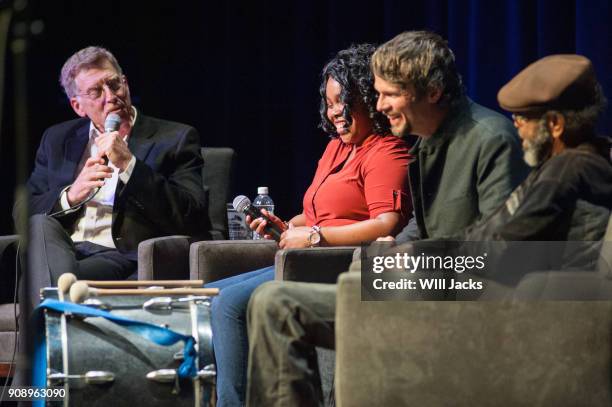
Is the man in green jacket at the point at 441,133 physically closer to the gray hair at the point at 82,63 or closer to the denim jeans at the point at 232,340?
the denim jeans at the point at 232,340

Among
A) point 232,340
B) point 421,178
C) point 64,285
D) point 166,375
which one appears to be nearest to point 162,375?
point 166,375

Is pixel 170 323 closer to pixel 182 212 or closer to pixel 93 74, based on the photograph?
pixel 182 212

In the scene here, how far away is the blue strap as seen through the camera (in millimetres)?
2166

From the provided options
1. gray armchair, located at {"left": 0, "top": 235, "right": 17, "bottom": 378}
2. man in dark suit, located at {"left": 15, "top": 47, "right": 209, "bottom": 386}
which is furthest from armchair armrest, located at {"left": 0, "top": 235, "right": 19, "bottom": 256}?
man in dark suit, located at {"left": 15, "top": 47, "right": 209, "bottom": 386}

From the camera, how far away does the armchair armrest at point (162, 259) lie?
3168 millimetres

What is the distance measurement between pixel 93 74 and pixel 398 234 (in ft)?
4.36

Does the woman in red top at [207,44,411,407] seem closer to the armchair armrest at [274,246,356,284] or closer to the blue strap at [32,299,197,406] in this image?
the armchair armrest at [274,246,356,284]

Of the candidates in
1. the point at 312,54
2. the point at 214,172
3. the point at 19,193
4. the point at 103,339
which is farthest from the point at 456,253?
the point at 312,54

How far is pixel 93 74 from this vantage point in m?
3.51

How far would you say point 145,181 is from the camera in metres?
3.34

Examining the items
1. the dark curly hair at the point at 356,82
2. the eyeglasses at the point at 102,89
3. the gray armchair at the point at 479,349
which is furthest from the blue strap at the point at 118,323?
the eyeglasses at the point at 102,89

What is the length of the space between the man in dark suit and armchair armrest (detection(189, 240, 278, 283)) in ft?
1.01

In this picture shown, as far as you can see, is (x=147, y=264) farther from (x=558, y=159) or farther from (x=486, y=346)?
(x=558, y=159)

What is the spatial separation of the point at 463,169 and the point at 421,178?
0.15 meters
